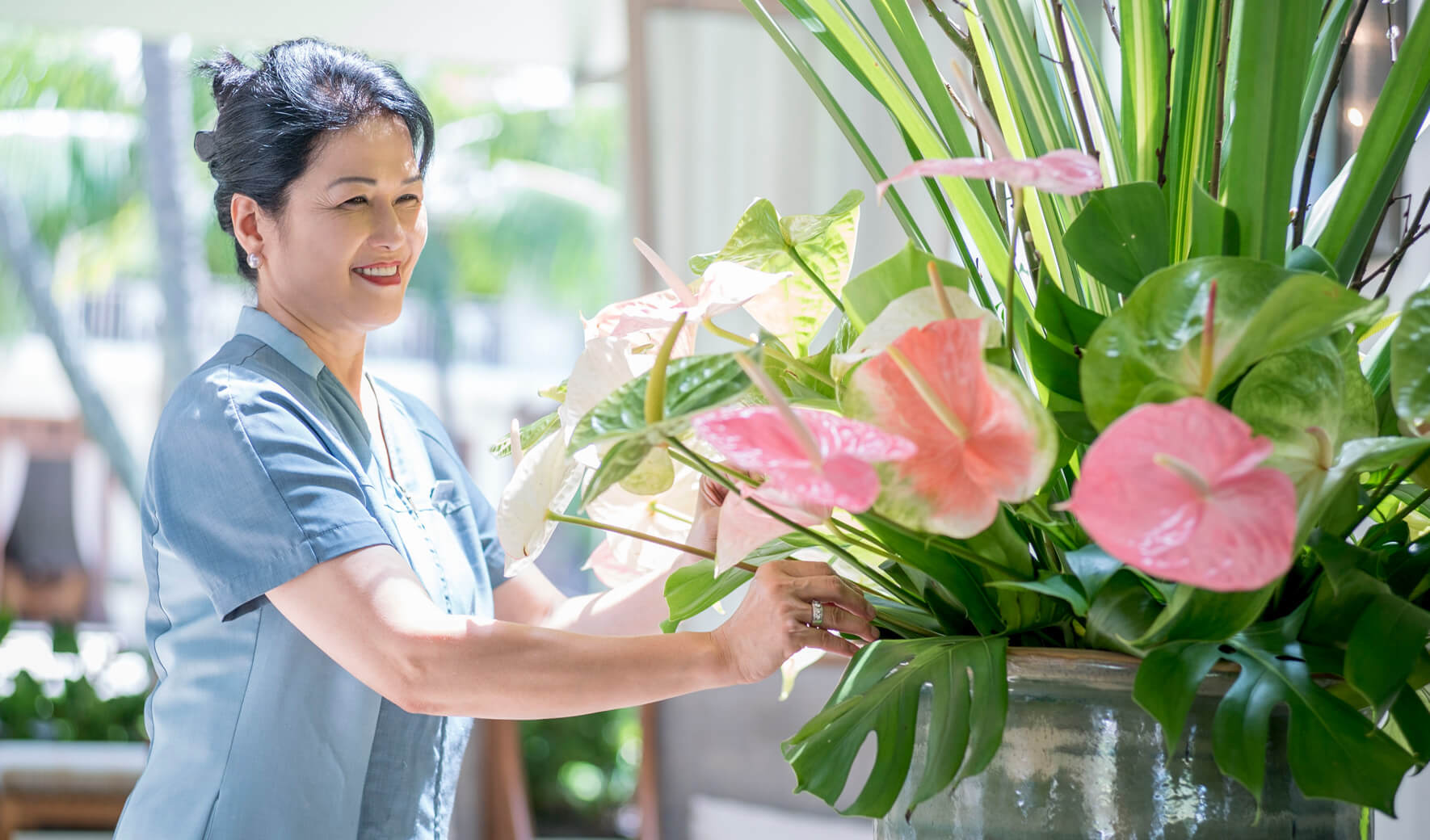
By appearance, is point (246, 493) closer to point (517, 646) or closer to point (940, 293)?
point (517, 646)

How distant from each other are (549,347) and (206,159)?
1072 centimetres

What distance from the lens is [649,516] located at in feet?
1.90

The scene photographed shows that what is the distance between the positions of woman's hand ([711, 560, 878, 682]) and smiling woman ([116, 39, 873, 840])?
203mm

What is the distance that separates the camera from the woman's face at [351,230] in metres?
0.99

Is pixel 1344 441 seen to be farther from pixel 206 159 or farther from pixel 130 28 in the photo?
pixel 130 28

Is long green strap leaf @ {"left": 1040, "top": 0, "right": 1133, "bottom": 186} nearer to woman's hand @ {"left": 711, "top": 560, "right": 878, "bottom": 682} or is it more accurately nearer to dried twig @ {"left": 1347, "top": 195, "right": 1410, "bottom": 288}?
dried twig @ {"left": 1347, "top": 195, "right": 1410, "bottom": 288}

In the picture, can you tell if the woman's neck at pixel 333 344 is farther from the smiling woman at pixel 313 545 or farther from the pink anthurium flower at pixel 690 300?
the pink anthurium flower at pixel 690 300

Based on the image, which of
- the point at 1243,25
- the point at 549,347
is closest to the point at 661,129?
the point at 1243,25

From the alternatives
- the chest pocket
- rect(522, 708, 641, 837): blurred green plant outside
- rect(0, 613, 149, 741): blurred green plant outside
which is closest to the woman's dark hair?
the chest pocket

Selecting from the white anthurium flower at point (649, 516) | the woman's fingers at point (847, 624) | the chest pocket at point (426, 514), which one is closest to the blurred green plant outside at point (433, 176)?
the chest pocket at point (426, 514)

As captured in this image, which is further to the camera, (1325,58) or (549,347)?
(549,347)

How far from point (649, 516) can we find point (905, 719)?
21 centimetres

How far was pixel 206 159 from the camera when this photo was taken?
1.09 metres

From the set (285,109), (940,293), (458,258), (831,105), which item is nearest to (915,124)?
(831,105)
